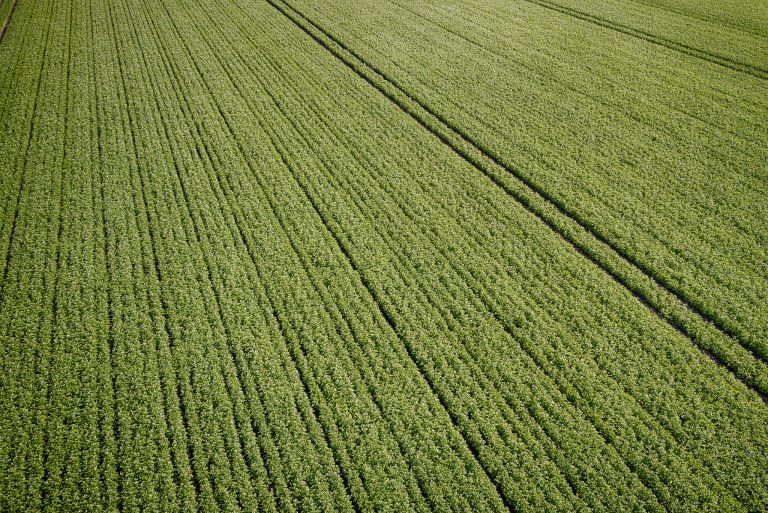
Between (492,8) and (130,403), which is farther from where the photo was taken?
(492,8)

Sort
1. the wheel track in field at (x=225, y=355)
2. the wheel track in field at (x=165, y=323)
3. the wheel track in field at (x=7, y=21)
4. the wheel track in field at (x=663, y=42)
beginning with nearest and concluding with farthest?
the wheel track in field at (x=165, y=323), the wheel track in field at (x=225, y=355), the wheel track in field at (x=663, y=42), the wheel track in field at (x=7, y=21)

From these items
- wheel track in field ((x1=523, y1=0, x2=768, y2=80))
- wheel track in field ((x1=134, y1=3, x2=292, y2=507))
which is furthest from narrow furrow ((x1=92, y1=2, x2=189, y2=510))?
wheel track in field ((x1=523, y1=0, x2=768, y2=80))

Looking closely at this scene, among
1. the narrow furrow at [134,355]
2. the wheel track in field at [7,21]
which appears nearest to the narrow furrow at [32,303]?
the narrow furrow at [134,355]

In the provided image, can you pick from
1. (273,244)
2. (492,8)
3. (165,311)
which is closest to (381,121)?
(273,244)

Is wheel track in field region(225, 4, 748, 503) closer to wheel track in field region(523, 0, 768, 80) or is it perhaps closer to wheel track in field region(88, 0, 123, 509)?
wheel track in field region(88, 0, 123, 509)

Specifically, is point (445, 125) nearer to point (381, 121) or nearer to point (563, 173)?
point (381, 121)

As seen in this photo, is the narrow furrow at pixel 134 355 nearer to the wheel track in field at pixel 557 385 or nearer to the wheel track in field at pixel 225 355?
the wheel track in field at pixel 225 355
